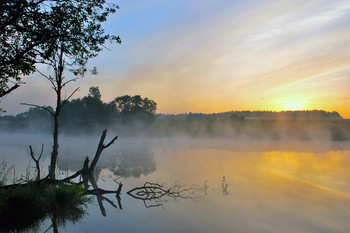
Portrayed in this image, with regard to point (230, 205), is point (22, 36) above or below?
above

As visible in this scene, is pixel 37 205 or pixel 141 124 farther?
pixel 141 124

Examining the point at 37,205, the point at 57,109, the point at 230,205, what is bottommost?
the point at 230,205

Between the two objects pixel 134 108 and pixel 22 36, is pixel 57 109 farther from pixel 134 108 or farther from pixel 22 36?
pixel 134 108

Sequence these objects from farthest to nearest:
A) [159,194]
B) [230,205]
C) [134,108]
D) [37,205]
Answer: [134,108] → [159,194] → [230,205] → [37,205]

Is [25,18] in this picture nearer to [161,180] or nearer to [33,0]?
[33,0]

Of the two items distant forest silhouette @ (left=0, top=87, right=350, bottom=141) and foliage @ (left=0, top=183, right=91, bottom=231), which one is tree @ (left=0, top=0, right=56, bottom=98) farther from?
distant forest silhouette @ (left=0, top=87, right=350, bottom=141)

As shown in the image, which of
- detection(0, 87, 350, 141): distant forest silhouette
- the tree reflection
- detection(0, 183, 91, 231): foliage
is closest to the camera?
detection(0, 183, 91, 231): foliage

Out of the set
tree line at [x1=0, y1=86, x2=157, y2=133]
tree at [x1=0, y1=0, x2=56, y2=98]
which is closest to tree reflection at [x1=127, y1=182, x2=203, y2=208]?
tree at [x1=0, y1=0, x2=56, y2=98]

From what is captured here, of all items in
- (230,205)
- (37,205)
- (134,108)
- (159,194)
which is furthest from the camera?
(134,108)

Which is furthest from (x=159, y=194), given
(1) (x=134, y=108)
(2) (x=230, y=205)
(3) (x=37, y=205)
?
(1) (x=134, y=108)

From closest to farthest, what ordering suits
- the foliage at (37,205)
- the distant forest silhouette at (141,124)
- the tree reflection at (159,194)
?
the foliage at (37,205) → the tree reflection at (159,194) → the distant forest silhouette at (141,124)

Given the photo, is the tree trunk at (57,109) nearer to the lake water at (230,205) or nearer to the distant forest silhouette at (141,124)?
the lake water at (230,205)

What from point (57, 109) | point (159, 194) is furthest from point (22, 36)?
point (159, 194)

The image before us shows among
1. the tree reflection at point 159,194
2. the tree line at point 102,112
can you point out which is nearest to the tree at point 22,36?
the tree reflection at point 159,194
